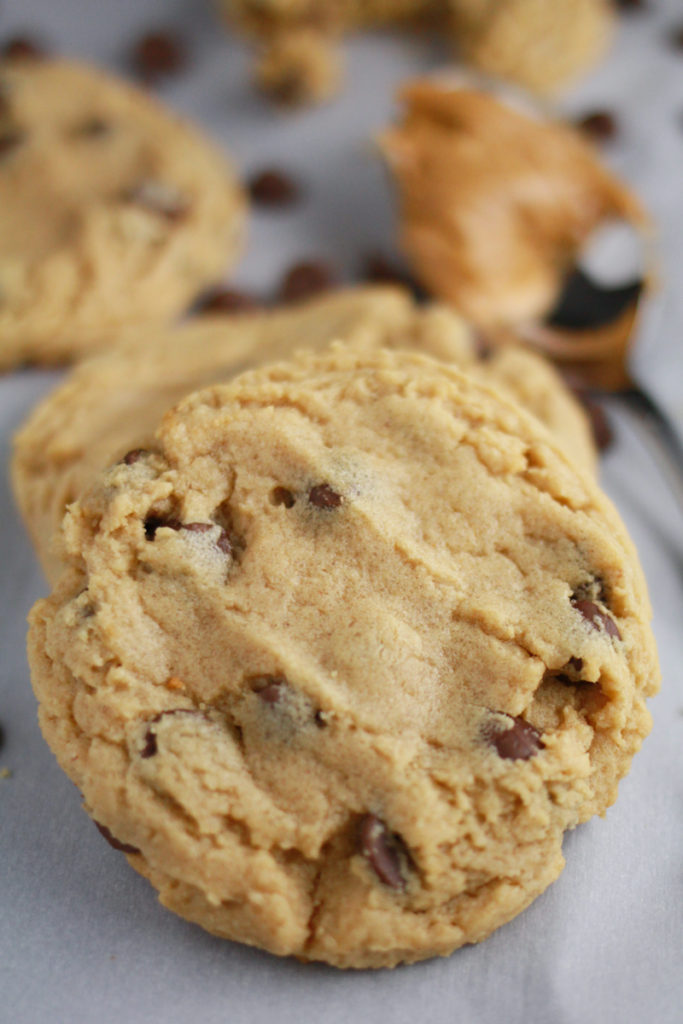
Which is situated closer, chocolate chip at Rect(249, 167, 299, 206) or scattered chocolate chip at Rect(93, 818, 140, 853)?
scattered chocolate chip at Rect(93, 818, 140, 853)

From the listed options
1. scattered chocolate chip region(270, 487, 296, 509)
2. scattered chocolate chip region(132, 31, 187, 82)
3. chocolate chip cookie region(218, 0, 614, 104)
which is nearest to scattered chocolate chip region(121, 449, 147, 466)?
scattered chocolate chip region(270, 487, 296, 509)

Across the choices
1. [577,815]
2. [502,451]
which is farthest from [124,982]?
[502,451]

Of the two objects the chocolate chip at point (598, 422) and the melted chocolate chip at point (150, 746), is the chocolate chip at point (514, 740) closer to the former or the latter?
the melted chocolate chip at point (150, 746)

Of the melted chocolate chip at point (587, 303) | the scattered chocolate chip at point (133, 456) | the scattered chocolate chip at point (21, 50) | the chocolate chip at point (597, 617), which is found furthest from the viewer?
the scattered chocolate chip at point (21, 50)

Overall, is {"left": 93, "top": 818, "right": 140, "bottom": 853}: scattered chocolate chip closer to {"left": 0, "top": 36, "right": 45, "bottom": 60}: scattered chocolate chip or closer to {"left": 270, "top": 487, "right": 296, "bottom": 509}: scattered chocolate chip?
{"left": 270, "top": 487, "right": 296, "bottom": 509}: scattered chocolate chip

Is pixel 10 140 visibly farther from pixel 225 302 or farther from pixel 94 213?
pixel 225 302

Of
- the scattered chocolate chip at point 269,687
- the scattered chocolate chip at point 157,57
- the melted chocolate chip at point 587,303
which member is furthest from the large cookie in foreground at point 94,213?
the scattered chocolate chip at point 269,687
